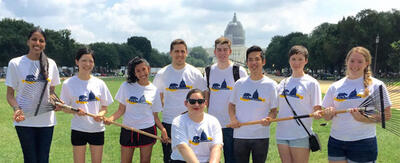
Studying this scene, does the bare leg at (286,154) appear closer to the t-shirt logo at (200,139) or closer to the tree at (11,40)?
the t-shirt logo at (200,139)

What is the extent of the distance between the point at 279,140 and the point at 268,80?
970 millimetres

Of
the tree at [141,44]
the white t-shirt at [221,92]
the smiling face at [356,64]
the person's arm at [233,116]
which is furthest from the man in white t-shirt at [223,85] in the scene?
the tree at [141,44]

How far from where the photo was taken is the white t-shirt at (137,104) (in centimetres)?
552

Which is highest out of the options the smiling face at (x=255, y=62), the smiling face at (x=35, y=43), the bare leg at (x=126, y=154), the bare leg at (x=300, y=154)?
the smiling face at (x=35, y=43)

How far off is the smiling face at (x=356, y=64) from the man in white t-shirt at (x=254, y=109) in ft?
3.72

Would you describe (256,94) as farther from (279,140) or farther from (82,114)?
(82,114)

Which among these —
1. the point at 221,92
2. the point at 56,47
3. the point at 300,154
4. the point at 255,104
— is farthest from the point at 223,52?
the point at 56,47

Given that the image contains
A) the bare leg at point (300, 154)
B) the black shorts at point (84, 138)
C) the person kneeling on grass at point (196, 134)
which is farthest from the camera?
the black shorts at point (84, 138)

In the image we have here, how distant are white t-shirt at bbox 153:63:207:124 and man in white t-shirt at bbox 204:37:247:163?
26 centimetres

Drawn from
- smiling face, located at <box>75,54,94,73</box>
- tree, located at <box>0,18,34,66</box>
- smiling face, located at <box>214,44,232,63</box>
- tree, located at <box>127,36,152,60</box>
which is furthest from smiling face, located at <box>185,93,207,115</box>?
tree, located at <box>127,36,152,60</box>

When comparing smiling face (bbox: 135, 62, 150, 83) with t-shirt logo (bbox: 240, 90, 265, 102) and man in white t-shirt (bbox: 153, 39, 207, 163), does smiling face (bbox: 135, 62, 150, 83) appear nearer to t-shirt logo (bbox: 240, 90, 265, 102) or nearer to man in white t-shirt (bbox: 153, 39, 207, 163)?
man in white t-shirt (bbox: 153, 39, 207, 163)

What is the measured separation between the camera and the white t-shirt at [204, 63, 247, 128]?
19.4 feet

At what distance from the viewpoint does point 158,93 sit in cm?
580

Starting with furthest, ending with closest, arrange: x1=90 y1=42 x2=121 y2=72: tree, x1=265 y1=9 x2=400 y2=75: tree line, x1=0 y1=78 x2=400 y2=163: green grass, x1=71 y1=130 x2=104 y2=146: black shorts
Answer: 1. x1=90 y1=42 x2=121 y2=72: tree
2. x1=265 y1=9 x2=400 y2=75: tree line
3. x1=0 y1=78 x2=400 y2=163: green grass
4. x1=71 y1=130 x2=104 y2=146: black shorts
